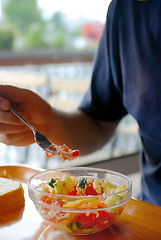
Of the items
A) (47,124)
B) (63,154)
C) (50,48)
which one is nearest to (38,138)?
(63,154)

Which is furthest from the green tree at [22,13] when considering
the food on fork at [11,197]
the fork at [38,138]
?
the food on fork at [11,197]

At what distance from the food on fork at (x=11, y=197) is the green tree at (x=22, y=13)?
6.26ft

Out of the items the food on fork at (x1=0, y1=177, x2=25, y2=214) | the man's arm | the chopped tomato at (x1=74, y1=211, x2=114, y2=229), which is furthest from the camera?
the man's arm

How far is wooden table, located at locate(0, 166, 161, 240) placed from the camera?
71 centimetres

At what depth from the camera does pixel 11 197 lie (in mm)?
822

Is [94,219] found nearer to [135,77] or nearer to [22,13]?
[135,77]

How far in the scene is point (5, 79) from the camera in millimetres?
2949

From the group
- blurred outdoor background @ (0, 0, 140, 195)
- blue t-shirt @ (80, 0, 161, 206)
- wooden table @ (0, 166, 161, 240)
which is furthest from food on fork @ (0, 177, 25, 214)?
blurred outdoor background @ (0, 0, 140, 195)

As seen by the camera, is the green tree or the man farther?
the green tree

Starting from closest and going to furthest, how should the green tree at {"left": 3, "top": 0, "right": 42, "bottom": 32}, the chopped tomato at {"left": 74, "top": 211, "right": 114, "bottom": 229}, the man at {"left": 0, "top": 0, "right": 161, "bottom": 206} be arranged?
the chopped tomato at {"left": 74, "top": 211, "right": 114, "bottom": 229} → the man at {"left": 0, "top": 0, "right": 161, "bottom": 206} → the green tree at {"left": 3, "top": 0, "right": 42, "bottom": 32}

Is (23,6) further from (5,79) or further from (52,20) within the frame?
(5,79)

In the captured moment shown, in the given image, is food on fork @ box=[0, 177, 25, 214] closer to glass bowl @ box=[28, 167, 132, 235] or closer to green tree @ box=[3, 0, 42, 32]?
glass bowl @ box=[28, 167, 132, 235]

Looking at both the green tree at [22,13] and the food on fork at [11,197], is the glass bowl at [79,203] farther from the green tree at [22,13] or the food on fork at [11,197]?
the green tree at [22,13]

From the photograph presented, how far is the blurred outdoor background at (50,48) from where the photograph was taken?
260cm
